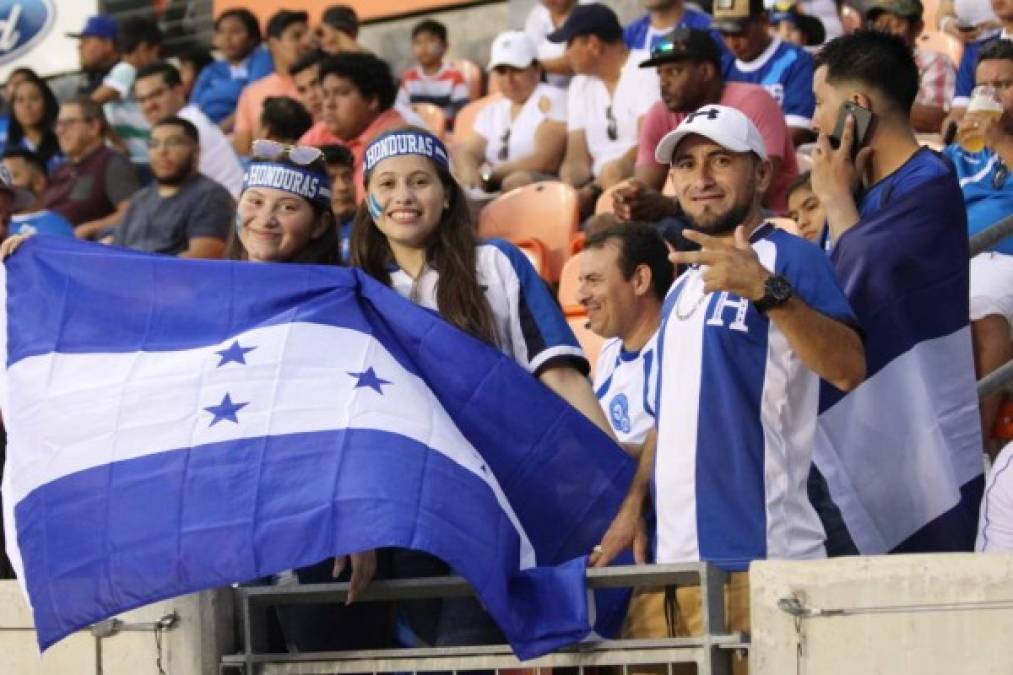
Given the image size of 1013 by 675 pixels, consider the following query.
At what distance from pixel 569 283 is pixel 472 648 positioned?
511cm

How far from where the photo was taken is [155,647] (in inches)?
162

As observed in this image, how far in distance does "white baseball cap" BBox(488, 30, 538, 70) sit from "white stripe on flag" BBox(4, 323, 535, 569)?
7033 millimetres

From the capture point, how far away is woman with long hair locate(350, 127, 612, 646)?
451 centimetres

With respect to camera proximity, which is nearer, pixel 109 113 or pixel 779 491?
pixel 779 491

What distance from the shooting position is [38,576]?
13.5 ft

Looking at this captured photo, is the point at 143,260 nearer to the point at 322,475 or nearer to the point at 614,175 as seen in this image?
the point at 322,475

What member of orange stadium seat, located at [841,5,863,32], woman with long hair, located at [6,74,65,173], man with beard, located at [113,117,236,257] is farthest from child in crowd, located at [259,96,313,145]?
woman with long hair, located at [6,74,65,173]

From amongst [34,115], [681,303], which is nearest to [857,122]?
[681,303]

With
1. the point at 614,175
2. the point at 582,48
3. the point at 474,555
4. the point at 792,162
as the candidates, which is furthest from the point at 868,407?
the point at 582,48

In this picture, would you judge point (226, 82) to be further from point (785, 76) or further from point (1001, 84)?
point (1001, 84)

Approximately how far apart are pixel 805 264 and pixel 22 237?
193 centimetres

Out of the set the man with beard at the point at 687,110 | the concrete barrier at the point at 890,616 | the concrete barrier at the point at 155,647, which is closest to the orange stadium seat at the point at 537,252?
the man with beard at the point at 687,110

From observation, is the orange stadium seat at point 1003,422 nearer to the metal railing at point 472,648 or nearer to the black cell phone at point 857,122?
the black cell phone at point 857,122

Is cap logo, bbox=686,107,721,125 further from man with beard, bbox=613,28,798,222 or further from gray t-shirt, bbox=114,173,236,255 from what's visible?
Answer: gray t-shirt, bbox=114,173,236,255
